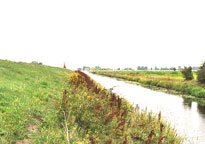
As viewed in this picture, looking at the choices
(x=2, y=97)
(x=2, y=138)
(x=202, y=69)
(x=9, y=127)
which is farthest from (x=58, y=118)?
(x=202, y=69)

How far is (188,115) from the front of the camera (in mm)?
12352

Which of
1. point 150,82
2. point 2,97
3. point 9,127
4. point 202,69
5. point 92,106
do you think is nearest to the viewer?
point 9,127

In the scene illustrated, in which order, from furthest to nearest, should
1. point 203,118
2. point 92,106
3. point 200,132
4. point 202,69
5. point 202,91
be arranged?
point 202,69 → point 202,91 → point 203,118 → point 200,132 → point 92,106

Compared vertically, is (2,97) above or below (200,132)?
above

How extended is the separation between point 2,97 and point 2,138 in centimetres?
351

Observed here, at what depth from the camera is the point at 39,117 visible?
21.7 ft

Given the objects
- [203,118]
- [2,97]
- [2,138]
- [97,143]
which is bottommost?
[203,118]

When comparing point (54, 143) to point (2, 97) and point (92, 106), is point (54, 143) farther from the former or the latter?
point (2, 97)

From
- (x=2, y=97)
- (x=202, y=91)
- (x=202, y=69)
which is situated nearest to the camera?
(x=2, y=97)

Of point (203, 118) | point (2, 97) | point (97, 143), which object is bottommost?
point (203, 118)

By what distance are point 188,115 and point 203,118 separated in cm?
90

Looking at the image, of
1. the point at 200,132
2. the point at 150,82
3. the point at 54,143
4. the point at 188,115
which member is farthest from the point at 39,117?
the point at 150,82

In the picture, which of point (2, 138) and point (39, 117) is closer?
point (2, 138)

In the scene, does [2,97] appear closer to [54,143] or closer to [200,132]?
[54,143]
